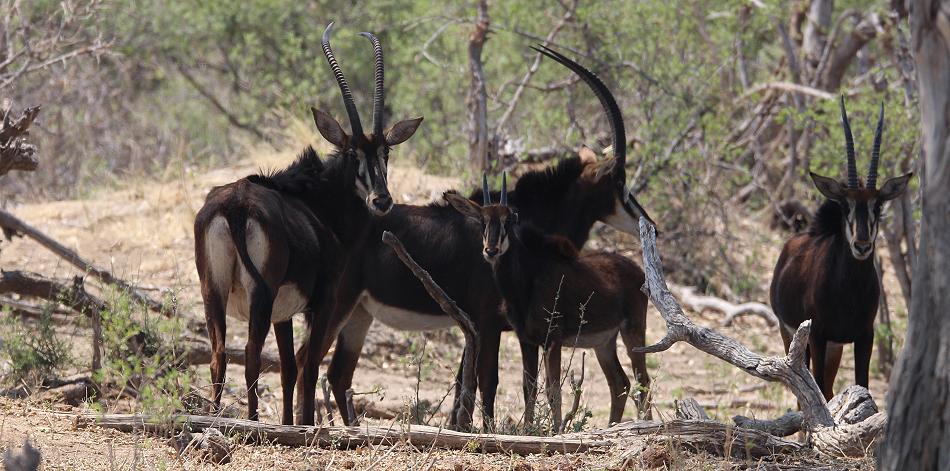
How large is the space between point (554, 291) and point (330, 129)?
1838 mm

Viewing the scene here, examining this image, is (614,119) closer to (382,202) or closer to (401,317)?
(401,317)

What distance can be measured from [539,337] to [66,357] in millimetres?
3070

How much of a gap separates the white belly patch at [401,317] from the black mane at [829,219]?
2577mm

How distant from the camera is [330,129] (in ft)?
26.5

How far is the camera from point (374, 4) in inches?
723

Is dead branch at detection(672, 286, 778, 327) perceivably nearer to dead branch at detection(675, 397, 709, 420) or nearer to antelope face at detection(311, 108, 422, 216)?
antelope face at detection(311, 108, 422, 216)

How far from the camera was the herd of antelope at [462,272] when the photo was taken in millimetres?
7231

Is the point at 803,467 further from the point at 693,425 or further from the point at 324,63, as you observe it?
the point at 324,63

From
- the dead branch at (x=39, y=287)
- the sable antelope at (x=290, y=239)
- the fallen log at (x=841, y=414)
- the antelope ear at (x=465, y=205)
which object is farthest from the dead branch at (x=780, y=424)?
the dead branch at (x=39, y=287)

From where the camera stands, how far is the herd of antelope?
23.7 feet

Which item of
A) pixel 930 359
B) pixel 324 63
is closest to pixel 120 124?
pixel 324 63

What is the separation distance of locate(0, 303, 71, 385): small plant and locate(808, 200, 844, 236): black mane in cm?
507

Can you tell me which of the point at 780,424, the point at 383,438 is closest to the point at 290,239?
the point at 383,438

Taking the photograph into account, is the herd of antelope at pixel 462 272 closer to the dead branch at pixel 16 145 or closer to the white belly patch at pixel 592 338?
the white belly patch at pixel 592 338
